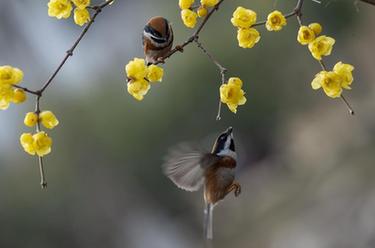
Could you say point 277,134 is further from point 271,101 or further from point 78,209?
point 78,209

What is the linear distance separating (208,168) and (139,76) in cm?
30

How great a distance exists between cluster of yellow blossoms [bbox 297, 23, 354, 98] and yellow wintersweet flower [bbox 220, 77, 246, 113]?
0.41 feet

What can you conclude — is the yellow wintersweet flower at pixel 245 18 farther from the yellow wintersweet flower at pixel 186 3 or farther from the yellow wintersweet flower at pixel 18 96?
the yellow wintersweet flower at pixel 18 96

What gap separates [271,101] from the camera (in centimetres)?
598

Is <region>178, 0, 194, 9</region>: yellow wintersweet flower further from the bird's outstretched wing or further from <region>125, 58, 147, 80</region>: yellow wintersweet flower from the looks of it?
the bird's outstretched wing

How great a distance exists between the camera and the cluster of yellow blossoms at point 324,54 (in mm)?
1166

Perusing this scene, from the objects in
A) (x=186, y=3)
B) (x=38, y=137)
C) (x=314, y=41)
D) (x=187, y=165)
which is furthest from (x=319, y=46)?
(x=38, y=137)

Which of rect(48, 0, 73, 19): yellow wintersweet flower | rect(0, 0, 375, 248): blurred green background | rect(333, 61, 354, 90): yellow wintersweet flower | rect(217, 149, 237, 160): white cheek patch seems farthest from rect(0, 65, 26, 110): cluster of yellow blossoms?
rect(0, 0, 375, 248): blurred green background

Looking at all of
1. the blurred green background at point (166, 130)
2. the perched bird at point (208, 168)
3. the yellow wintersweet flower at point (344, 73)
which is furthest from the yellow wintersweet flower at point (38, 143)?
the blurred green background at point (166, 130)

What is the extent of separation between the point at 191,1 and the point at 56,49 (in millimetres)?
4972

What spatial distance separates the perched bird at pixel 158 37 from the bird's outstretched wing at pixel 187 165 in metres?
0.23

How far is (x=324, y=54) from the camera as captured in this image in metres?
1.18

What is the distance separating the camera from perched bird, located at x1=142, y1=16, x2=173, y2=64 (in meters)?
1.49

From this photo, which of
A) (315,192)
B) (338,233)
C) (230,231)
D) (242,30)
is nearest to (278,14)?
(242,30)
